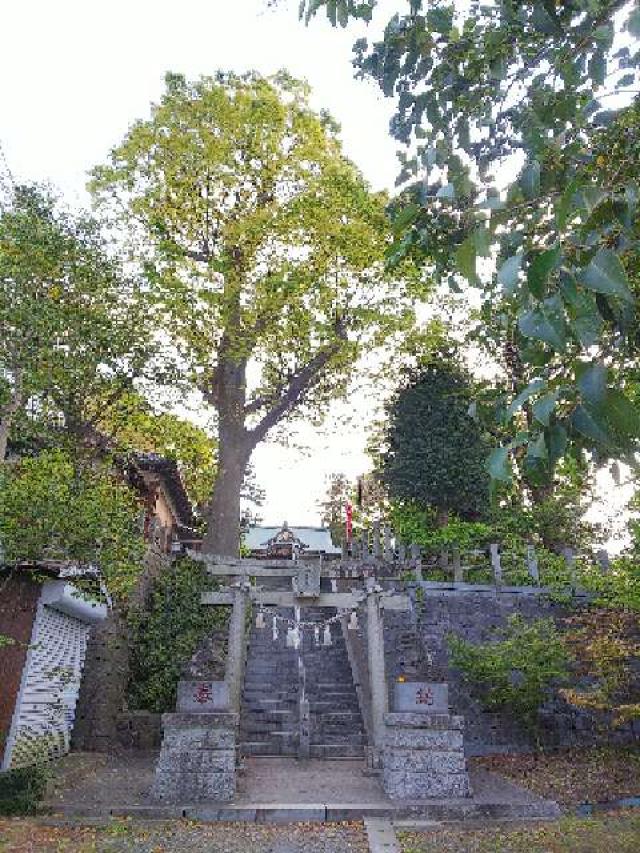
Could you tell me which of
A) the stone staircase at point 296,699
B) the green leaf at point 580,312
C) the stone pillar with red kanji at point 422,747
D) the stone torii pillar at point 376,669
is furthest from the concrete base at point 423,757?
the green leaf at point 580,312

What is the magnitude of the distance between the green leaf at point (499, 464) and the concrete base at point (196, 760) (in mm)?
8789

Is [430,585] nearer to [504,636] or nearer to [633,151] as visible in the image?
[504,636]

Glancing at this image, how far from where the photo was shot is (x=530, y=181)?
6.59 ft

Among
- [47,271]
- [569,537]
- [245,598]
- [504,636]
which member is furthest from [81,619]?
[569,537]

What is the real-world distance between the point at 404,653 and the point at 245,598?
16.9ft

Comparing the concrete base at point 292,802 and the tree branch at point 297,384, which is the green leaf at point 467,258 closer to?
the concrete base at point 292,802

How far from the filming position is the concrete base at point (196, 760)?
29.7 ft

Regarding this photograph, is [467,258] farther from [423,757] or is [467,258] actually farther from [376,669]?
[376,669]

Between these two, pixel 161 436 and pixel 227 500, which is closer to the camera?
pixel 227 500

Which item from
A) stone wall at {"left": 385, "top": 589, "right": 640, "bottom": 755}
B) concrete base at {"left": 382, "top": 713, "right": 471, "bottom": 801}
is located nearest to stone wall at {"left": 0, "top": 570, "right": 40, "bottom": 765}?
concrete base at {"left": 382, "top": 713, "right": 471, "bottom": 801}

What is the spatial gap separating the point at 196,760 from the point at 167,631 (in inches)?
256

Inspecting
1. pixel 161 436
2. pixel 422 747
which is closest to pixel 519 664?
pixel 422 747

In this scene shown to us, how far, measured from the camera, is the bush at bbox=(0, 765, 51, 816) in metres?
8.35

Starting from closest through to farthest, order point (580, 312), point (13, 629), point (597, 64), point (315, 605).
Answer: point (580, 312) < point (597, 64) < point (13, 629) < point (315, 605)
